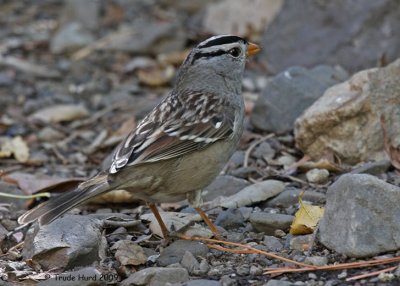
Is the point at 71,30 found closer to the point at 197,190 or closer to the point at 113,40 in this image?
the point at 113,40

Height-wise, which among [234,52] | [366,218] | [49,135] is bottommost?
[49,135]

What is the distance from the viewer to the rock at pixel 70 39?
8.88 meters

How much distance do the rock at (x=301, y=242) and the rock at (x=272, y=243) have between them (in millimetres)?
66

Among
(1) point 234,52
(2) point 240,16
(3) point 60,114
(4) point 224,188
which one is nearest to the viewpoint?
(1) point 234,52

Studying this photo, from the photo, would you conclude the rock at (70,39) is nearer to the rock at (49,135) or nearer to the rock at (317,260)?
the rock at (49,135)

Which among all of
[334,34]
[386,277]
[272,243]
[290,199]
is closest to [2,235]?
[272,243]

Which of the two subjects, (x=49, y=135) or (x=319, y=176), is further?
(x=49, y=135)

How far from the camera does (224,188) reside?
523cm

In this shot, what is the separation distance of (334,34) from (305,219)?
3406mm

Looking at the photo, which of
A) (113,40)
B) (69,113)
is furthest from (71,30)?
(69,113)

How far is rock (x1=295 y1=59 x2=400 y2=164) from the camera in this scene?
520cm

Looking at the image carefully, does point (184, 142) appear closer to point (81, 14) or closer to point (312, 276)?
point (312, 276)

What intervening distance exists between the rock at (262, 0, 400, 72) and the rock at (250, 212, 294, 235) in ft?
9.35

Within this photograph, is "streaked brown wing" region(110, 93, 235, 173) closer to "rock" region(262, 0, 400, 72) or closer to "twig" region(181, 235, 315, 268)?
"twig" region(181, 235, 315, 268)
